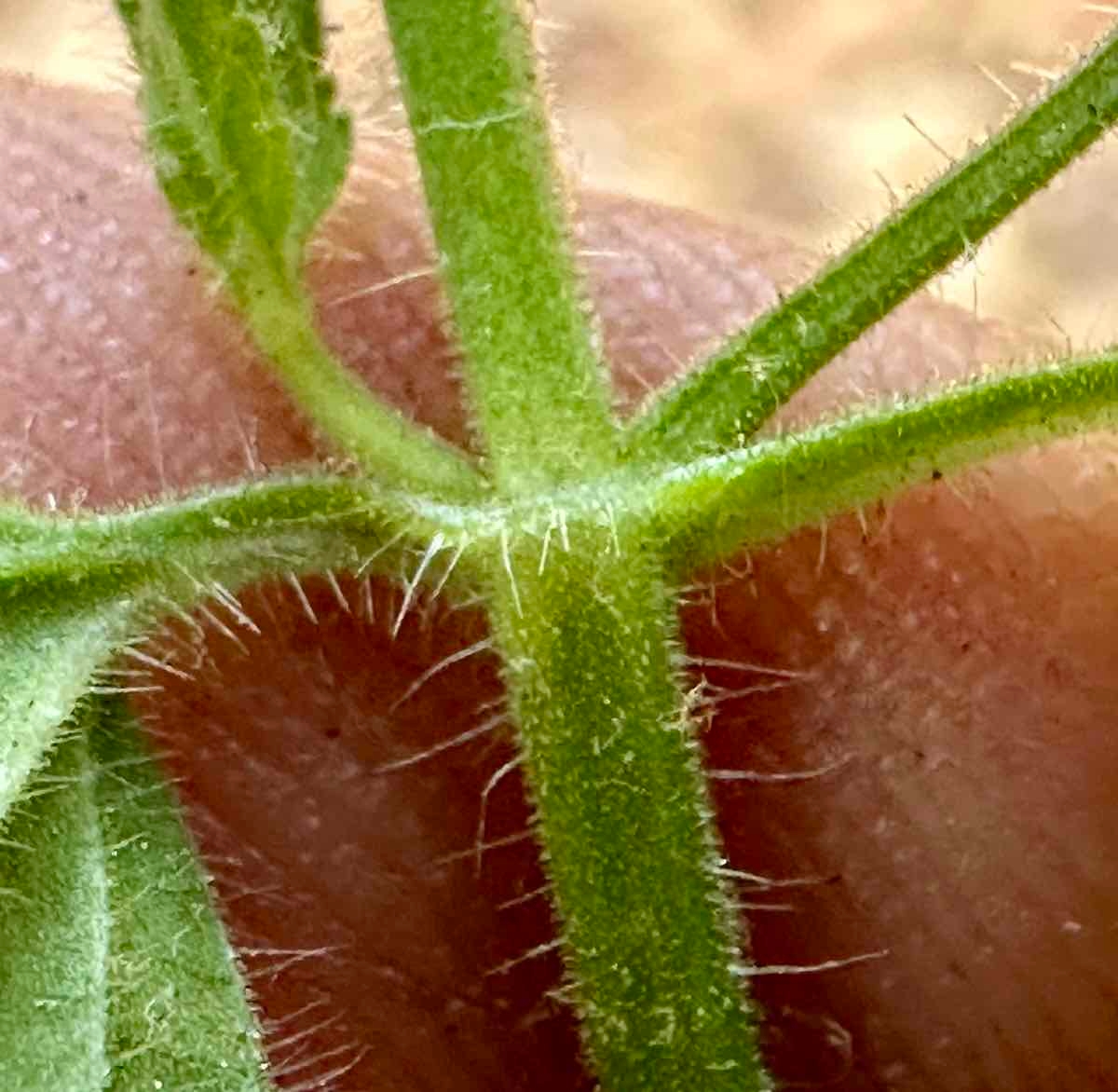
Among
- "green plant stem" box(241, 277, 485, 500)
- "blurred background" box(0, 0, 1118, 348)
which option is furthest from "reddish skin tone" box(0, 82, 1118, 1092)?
"blurred background" box(0, 0, 1118, 348)

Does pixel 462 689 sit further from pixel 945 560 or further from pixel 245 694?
pixel 945 560

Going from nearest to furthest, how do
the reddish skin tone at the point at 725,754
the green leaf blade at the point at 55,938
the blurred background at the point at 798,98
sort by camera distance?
the green leaf blade at the point at 55,938, the reddish skin tone at the point at 725,754, the blurred background at the point at 798,98

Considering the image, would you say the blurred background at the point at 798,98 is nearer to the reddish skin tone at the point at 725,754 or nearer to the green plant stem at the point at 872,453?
the reddish skin tone at the point at 725,754

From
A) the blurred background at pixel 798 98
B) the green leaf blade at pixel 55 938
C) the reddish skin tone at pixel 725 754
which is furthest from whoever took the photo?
the blurred background at pixel 798 98

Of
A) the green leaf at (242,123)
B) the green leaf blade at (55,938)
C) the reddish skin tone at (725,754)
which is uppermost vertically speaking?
the green leaf at (242,123)

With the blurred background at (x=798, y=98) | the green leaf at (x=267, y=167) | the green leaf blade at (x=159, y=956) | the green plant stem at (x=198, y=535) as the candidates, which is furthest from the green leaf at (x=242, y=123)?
the blurred background at (x=798, y=98)

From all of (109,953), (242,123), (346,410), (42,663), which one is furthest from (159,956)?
(242,123)

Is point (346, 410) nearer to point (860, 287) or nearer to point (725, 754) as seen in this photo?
point (860, 287)

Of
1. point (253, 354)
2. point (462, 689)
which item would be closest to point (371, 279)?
point (253, 354)
